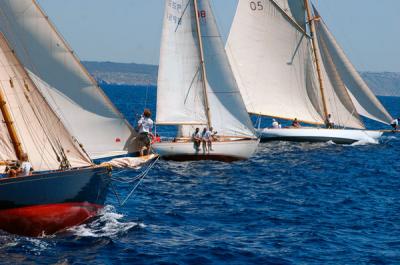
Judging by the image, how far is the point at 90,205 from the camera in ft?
93.4

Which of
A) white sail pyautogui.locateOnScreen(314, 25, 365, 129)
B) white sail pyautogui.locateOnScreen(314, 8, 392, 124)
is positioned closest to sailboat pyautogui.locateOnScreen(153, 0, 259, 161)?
white sail pyautogui.locateOnScreen(314, 25, 365, 129)

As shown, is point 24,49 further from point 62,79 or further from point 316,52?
point 316,52

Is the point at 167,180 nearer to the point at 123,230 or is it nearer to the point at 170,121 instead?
the point at 170,121

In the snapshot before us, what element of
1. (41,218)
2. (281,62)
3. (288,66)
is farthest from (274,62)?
(41,218)

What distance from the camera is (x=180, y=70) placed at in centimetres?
4872

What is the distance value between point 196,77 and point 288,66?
15984 millimetres

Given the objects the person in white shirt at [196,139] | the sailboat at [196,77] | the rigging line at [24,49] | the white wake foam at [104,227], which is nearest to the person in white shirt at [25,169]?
the rigging line at [24,49]

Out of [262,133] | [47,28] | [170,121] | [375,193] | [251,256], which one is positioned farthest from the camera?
[262,133]

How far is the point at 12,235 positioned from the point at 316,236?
10.3 meters

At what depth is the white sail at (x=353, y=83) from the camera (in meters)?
61.8

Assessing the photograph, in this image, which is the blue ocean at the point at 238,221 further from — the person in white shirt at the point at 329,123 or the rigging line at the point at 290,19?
the rigging line at the point at 290,19

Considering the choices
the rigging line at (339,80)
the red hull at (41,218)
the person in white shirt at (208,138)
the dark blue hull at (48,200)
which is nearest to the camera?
the dark blue hull at (48,200)

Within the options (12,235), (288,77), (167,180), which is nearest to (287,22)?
(288,77)

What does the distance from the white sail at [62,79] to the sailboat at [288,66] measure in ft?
114
